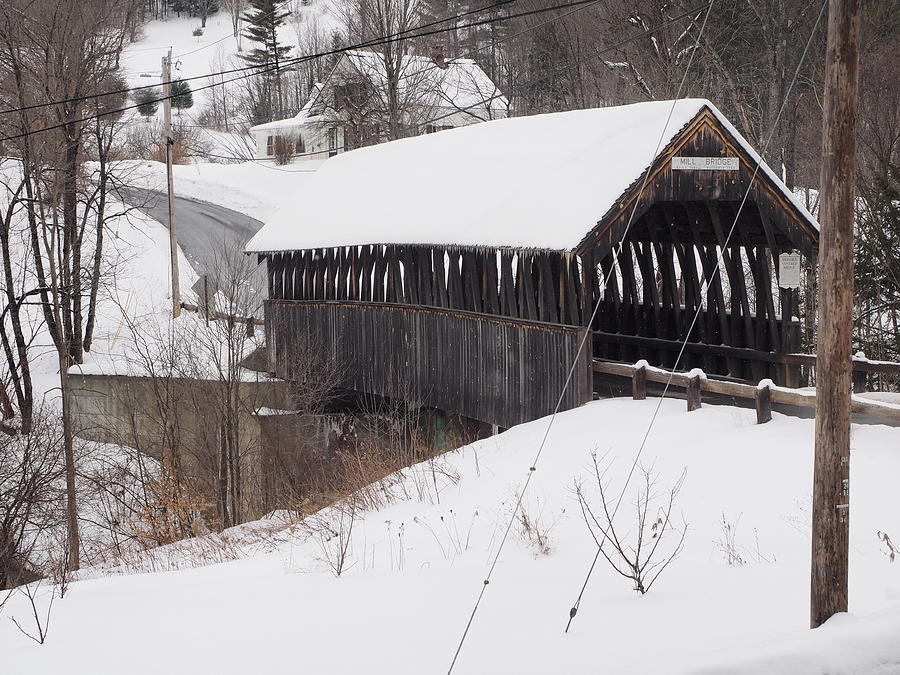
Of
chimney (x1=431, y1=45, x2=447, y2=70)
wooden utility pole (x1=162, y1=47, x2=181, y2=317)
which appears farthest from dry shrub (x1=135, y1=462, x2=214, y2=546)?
chimney (x1=431, y1=45, x2=447, y2=70)

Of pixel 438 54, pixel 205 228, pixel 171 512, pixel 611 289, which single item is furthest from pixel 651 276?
pixel 438 54

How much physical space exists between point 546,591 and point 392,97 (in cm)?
3566

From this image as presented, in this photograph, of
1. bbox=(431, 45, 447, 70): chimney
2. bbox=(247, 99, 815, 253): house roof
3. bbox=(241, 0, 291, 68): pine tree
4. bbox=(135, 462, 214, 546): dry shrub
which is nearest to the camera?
bbox=(247, 99, 815, 253): house roof

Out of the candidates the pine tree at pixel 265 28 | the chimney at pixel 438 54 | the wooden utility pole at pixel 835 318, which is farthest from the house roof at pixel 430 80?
the wooden utility pole at pixel 835 318

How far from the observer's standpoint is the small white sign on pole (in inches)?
511

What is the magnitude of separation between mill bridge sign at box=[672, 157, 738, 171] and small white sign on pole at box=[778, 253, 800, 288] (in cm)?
139

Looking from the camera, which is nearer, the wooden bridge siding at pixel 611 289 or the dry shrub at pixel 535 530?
the dry shrub at pixel 535 530

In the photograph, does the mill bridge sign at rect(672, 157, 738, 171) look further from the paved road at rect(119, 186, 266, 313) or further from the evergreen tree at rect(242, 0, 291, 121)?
the evergreen tree at rect(242, 0, 291, 121)

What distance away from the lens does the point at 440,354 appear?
16.1 m

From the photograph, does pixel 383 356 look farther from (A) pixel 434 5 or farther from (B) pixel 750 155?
(A) pixel 434 5

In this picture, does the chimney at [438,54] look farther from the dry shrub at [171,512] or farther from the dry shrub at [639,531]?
the dry shrub at [639,531]

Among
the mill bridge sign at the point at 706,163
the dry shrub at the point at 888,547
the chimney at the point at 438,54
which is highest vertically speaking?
the chimney at the point at 438,54

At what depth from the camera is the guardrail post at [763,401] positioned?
1024 centimetres

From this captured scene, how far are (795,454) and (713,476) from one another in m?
0.81
